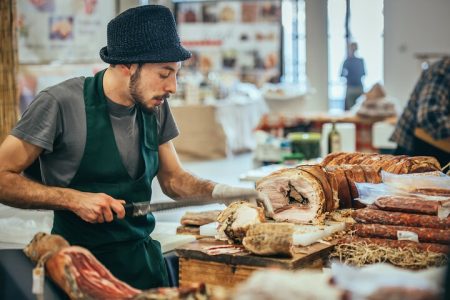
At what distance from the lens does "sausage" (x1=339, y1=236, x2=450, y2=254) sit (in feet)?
10.5

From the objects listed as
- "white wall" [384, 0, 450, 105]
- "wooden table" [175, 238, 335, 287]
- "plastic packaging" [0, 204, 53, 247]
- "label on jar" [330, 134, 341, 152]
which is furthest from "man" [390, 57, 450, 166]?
"white wall" [384, 0, 450, 105]

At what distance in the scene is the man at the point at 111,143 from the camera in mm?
3551

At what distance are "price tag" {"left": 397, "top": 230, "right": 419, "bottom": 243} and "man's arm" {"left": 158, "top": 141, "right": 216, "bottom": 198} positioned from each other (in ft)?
3.22

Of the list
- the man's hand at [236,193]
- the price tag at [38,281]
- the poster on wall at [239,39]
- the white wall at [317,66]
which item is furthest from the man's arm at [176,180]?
the poster on wall at [239,39]

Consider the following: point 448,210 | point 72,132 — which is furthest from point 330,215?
point 72,132

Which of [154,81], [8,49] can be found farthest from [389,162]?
[8,49]

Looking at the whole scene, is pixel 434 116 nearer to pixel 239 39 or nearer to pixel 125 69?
pixel 125 69

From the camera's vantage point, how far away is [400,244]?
328 centimetres

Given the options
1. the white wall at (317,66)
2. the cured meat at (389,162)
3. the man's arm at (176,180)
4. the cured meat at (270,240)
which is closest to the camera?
the cured meat at (270,240)

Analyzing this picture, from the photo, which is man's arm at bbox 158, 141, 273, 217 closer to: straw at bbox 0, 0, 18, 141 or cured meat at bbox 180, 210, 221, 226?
cured meat at bbox 180, 210, 221, 226

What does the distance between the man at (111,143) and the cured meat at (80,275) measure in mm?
822

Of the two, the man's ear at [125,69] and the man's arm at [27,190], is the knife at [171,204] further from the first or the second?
the man's ear at [125,69]

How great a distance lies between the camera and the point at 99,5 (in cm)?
627

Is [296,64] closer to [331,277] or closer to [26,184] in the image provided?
[26,184]
